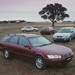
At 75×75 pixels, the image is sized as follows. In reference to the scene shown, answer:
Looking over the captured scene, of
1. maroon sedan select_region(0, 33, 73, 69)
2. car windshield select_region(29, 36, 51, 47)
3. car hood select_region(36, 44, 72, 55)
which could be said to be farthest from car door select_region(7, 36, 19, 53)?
car hood select_region(36, 44, 72, 55)

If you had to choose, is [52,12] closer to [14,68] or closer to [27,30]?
[27,30]

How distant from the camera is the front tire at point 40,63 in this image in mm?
9630

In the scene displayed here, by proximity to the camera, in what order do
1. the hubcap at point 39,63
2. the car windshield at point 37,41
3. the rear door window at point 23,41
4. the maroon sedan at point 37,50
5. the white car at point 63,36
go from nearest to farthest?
the maroon sedan at point 37,50 → the hubcap at point 39,63 → the car windshield at point 37,41 → the rear door window at point 23,41 → the white car at point 63,36

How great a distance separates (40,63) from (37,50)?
2.01 ft

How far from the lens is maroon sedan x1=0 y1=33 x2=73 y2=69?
9377mm

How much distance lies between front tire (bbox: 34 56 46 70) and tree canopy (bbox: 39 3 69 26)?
75291mm

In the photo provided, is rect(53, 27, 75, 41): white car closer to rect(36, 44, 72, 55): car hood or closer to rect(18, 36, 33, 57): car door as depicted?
rect(18, 36, 33, 57): car door

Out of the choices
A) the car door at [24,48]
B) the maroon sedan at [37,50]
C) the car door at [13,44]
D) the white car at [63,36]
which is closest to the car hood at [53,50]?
the maroon sedan at [37,50]

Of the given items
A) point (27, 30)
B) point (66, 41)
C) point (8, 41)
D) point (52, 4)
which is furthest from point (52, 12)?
point (8, 41)

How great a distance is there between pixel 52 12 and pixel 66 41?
64633 millimetres

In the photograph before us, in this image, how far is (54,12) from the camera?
279ft

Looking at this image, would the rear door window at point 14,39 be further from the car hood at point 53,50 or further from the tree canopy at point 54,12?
the tree canopy at point 54,12

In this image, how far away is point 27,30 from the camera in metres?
49.7

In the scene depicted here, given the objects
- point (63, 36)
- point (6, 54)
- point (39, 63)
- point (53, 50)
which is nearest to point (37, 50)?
point (39, 63)
